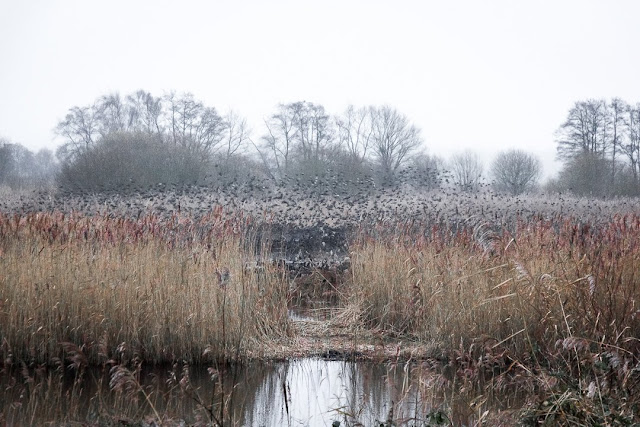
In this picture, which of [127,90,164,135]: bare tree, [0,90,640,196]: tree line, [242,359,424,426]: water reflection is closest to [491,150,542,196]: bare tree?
[0,90,640,196]: tree line

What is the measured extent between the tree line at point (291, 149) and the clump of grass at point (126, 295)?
1758 cm

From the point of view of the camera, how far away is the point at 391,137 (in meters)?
34.4

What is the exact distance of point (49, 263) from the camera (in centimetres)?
584

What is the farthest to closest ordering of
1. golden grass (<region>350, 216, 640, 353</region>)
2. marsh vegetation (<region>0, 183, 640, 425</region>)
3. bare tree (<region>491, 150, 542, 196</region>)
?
bare tree (<region>491, 150, 542, 196</region>) < golden grass (<region>350, 216, 640, 353</region>) < marsh vegetation (<region>0, 183, 640, 425</region>)

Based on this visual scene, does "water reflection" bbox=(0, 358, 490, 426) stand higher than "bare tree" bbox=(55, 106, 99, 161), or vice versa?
"bare tree" bbox=(55, 106, 99, 161)

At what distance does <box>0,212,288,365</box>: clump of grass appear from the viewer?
18.0 feet

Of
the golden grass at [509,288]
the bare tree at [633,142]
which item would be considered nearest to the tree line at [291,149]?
the bare tree at [633,142]

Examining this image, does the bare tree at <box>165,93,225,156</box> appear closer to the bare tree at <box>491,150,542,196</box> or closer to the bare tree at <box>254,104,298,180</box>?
the bare tree at <box>254,104,298,180</box>

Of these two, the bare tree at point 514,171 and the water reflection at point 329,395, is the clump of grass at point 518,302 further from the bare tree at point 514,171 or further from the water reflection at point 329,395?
the bare tree at point 514,171

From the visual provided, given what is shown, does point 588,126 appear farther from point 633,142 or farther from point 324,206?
point 324,206

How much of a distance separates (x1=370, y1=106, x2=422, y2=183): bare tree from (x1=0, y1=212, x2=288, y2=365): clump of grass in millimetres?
27268

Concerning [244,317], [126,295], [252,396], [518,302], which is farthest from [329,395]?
[126,295]

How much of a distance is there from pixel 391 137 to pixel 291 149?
5.51 m

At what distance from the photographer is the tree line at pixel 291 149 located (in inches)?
1011
